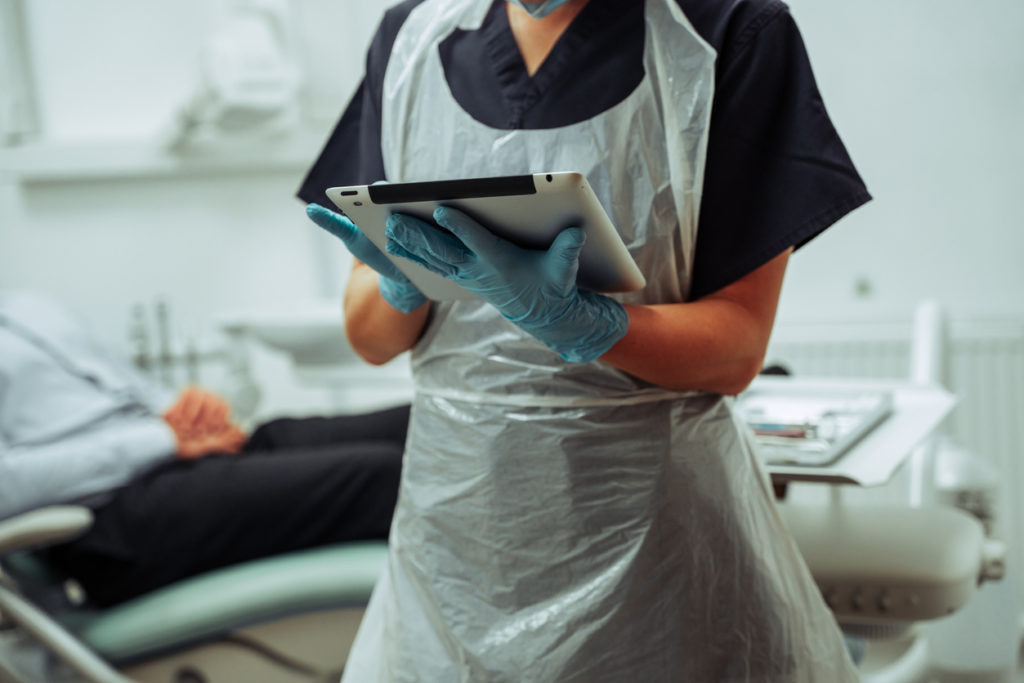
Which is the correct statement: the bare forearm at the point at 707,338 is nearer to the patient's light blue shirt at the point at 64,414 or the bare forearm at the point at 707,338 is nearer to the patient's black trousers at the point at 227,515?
the patient's black trousers at the point at 227,515

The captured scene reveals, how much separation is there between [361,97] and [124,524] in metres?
0.99

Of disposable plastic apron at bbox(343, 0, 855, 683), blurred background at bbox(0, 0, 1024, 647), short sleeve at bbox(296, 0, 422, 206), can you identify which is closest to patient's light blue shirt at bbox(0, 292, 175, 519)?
blurred background at bbox(0, 0, 1024, 647)

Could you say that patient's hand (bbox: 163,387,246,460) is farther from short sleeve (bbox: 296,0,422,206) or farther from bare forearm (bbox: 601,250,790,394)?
bare forearm (bbox: 601,250,790,394)

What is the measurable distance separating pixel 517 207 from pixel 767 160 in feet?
0.92

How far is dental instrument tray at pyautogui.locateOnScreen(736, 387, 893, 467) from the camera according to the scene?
1.02m

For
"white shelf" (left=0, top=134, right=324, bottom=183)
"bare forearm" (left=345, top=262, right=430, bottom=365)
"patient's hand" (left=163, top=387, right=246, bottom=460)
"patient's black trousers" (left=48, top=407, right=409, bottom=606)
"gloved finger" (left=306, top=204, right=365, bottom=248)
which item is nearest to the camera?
"gloved finger" (left=306, top=204, right=365, bottom=248)

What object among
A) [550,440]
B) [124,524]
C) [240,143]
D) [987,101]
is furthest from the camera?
[240,143]

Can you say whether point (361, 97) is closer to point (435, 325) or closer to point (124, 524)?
point (435, 325)

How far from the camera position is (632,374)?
0.74m

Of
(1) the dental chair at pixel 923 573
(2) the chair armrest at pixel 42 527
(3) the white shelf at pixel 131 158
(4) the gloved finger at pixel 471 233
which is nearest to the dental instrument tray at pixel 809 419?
(1) the dental chair at pixel 923 573

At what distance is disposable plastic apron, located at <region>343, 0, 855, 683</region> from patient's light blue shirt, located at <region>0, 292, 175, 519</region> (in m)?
1.06

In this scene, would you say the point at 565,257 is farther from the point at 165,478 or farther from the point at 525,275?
the point at 165,478

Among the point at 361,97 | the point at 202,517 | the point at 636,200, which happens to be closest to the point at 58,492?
the point at 202,517

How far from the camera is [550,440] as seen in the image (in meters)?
0.74
